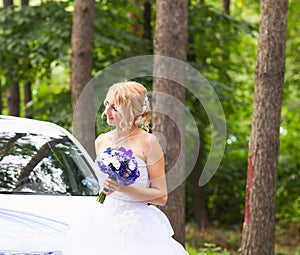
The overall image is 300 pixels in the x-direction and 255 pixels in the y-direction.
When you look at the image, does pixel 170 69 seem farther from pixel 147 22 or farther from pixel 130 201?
pixel 147 22

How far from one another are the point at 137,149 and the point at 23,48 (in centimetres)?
715

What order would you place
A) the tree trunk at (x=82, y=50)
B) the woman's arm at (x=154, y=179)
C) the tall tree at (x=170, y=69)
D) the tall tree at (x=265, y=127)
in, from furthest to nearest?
1. the tree trunk at (x=82, y=50)
2. the tall tree at (x=170, y=69)
3. the tall tree at (x=265, y=127)
4. the woman's arm at (x=154, y=179)

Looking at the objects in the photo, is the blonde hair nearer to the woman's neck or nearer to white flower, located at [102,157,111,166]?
the woman's neck

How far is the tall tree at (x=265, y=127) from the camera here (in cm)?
731

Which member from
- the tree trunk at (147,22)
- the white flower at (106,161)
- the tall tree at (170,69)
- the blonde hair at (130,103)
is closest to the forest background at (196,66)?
the tree trunk at (147,22)

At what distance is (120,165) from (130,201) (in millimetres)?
356

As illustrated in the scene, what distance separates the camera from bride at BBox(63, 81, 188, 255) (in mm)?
4090

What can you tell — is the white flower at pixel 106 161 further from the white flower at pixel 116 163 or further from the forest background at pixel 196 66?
the forest background at pixel 196 66

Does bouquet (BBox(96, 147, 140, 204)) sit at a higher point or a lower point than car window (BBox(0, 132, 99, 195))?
higher

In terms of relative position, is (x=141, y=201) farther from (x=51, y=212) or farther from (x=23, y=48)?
(x=23, y=48)

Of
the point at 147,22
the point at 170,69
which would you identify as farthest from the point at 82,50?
the point at 147,22

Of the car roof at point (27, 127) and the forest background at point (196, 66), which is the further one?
the forest background at point (196, 66)

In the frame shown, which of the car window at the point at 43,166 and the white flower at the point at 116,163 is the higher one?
the white flower at the point at 116,163

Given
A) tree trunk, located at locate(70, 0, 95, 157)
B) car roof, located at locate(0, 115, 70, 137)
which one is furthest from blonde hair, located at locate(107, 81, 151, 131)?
tree trunk, located at locate(70, 0, 95, 157)
